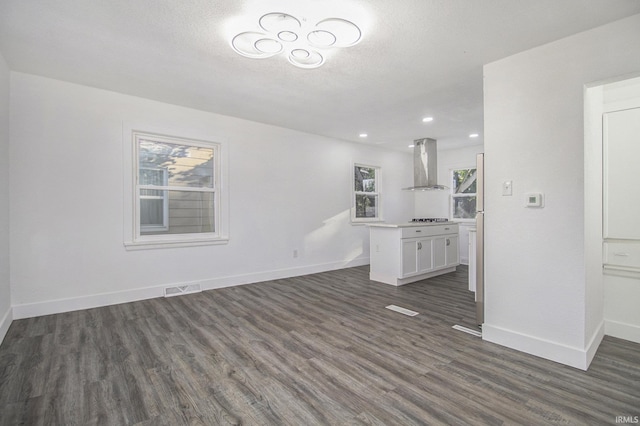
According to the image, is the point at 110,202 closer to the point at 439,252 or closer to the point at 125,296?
the point at 125,296

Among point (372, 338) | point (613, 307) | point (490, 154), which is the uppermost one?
point (490, 154)

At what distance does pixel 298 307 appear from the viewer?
362 centimetres

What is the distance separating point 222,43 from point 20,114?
2.44 meters

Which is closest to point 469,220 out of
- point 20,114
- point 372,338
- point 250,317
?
point 372,338

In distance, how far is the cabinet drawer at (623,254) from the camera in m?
2.68

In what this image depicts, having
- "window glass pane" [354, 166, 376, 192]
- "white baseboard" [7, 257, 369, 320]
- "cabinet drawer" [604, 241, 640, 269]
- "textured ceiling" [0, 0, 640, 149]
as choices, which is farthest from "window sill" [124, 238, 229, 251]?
"cabinet drawer" [604, 241, 640, 269]

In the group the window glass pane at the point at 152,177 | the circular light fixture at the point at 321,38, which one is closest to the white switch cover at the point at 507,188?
the circular light fixture at the point at 321,38

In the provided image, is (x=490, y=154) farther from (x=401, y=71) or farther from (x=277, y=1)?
(x=277, y=1)

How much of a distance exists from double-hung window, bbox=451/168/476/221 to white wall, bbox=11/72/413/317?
11.3 feet

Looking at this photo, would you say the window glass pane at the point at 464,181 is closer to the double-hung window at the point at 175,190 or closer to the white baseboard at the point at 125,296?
the white baseboard at the point at 125,296

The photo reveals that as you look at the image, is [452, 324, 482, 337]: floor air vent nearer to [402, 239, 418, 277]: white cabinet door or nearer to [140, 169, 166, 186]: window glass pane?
[402, 239, 418, 277]: white cabinet door

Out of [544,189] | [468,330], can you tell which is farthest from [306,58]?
[468,330]

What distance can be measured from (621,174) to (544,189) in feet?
3.25

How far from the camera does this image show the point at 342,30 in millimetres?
2195
